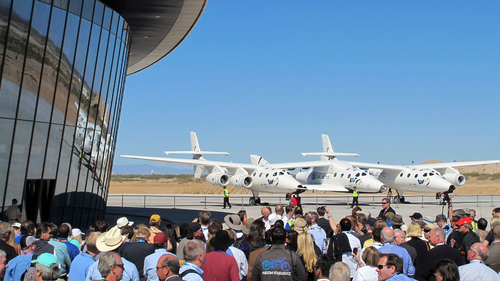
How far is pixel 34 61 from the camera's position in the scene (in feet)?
48.6

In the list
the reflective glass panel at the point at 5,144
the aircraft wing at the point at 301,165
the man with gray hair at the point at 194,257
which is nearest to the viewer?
the man with gray hair at the point at 194,257

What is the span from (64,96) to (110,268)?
12.8 metres

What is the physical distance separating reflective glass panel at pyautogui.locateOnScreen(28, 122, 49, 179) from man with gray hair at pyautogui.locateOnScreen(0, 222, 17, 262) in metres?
9.66

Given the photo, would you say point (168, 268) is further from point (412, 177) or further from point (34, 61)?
point (412, 177)

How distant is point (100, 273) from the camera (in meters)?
4.73

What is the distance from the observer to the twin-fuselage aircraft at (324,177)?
30516 mm

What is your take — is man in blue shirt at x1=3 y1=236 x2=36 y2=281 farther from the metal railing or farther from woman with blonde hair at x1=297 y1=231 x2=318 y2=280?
the metal railing

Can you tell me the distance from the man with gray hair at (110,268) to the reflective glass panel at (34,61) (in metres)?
11.6

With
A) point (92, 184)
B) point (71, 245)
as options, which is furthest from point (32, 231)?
point (92, 184)

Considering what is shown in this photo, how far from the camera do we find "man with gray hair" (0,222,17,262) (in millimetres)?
Answer: 6012

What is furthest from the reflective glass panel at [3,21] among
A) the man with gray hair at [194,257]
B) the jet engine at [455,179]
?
the jet engine at [455,179]

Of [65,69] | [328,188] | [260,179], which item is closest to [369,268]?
[65,69]

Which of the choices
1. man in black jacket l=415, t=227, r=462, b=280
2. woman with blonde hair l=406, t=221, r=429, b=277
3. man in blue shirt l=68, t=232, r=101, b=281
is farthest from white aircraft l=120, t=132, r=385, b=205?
man in blue shirt l=68, t=232, r=101, b=281

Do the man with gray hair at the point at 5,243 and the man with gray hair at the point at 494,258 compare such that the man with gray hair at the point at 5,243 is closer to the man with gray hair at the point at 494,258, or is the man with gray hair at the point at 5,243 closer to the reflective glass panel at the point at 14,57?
the man with gray hair at the point at 494,258
